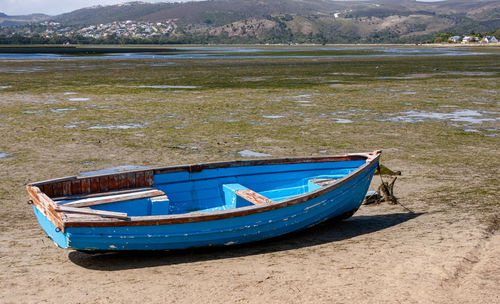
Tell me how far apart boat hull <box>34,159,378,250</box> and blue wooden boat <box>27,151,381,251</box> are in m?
0.01

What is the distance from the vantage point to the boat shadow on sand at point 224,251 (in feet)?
24.9

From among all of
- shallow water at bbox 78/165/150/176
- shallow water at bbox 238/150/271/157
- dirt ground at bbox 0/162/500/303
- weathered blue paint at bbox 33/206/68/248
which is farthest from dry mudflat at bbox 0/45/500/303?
weathered blue paint at bbox 33/206/68/248

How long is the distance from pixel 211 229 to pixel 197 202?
1895 millimetres

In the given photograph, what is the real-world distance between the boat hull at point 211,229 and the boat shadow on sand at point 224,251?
Answer: 0.21m

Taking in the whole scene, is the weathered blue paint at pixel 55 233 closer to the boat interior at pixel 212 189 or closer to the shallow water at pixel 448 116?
the boat interior at pixel 212 189

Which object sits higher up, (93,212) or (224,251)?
(93,212)

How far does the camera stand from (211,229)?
748 centimetres

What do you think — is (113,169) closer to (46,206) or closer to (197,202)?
(197,202)

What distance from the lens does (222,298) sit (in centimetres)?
643

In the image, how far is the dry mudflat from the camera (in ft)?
22.0

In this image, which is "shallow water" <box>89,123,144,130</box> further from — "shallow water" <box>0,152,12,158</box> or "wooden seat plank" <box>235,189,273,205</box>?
"wooden seat plank" <box>235,189,273,205</box>

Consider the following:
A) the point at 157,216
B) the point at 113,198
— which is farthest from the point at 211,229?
the point at 113,198

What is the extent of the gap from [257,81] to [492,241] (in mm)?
27960

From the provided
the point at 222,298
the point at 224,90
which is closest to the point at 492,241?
the point at 222,298
